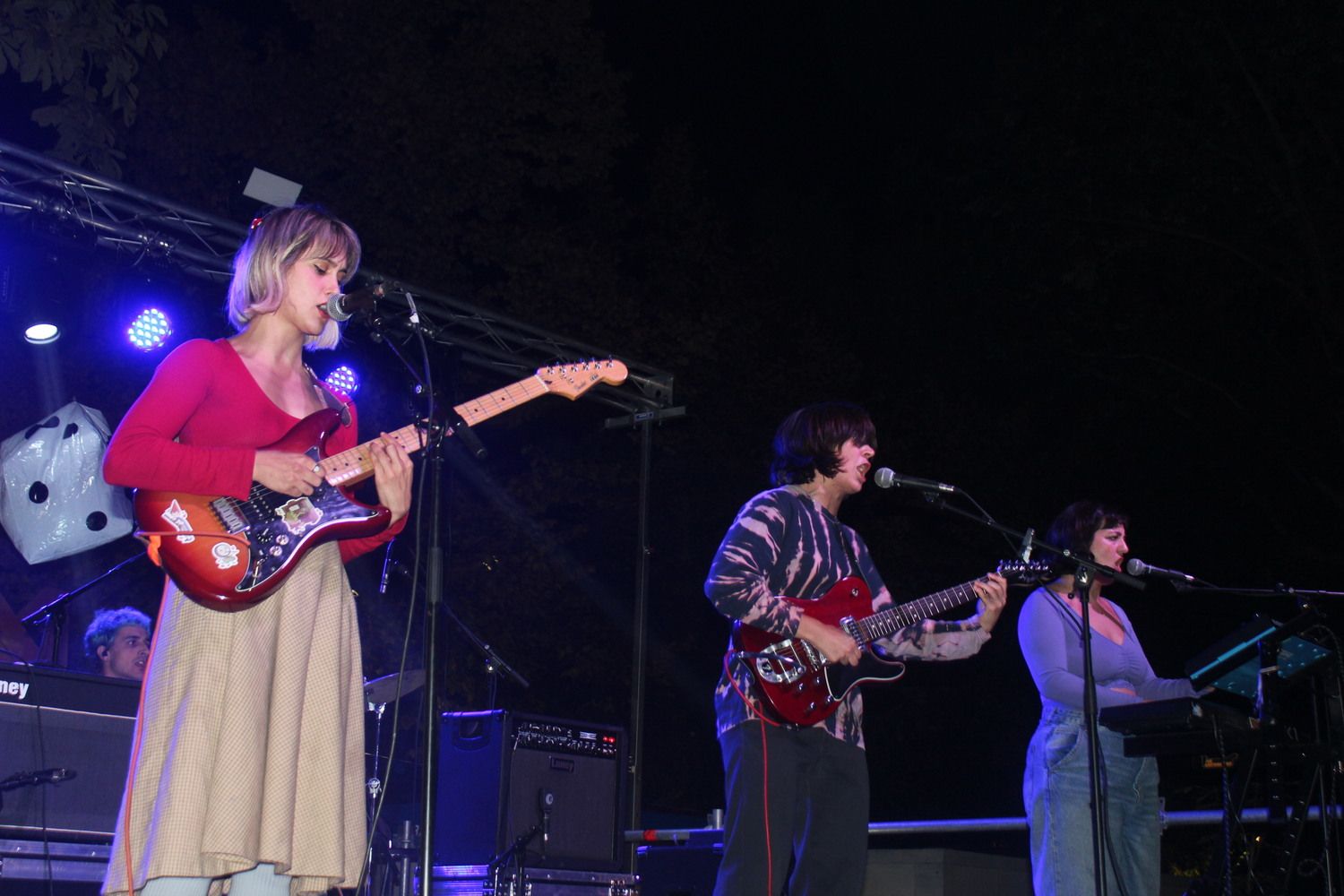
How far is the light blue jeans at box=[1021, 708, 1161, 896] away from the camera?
16.1 feet

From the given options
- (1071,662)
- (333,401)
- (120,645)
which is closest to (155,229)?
(120,645)

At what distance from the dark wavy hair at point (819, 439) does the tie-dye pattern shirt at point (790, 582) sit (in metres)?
0.09

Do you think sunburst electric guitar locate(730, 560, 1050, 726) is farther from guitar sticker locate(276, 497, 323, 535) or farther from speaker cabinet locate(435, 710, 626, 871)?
speaker cabinet locate(435, 710, 626, 871)

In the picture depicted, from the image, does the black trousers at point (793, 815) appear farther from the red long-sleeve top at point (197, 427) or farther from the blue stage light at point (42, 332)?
the blue stage light at point (42, 332)

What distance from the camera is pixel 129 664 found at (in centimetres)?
704

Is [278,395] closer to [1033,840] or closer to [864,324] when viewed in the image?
[1033,840]

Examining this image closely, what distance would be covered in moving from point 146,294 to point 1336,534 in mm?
13244

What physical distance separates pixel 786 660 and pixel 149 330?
16.4ft

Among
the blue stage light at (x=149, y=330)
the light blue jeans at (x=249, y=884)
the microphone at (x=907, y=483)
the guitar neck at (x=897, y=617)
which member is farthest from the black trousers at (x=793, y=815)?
the blue stage light at (x=149, y=330)

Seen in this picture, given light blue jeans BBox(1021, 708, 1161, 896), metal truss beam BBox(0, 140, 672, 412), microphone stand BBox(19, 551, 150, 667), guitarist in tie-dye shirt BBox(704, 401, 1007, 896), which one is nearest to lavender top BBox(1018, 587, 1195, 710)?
light blue jeans BBox(1021, 708, 1161, 896)

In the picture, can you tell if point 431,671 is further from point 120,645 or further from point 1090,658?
point 120,645

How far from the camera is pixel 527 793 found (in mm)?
6457

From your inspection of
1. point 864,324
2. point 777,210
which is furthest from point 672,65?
point 864,324

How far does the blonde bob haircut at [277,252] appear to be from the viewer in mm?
3350
